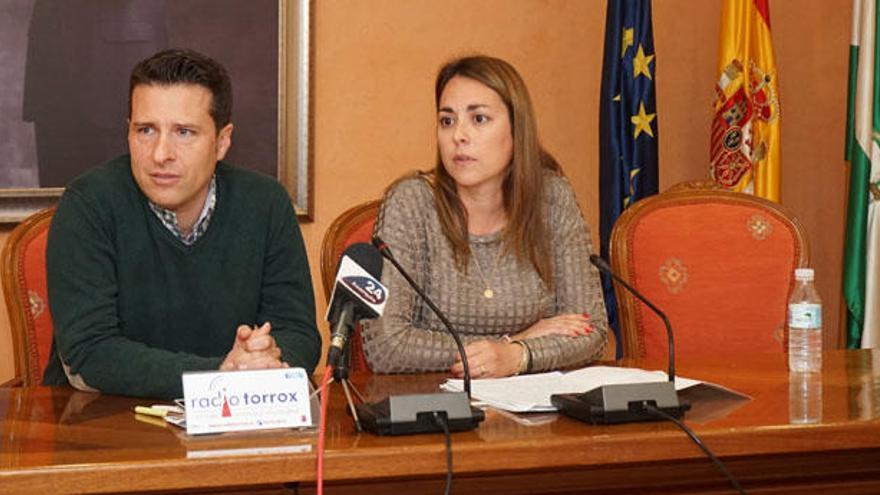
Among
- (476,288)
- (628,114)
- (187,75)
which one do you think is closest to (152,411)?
(187,75)

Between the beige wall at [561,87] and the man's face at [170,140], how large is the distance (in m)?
1.44

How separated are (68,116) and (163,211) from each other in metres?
1.25

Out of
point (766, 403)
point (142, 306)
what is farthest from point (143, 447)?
point (766, 403)

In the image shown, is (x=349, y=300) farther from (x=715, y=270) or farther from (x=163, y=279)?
(x=715, y=270)

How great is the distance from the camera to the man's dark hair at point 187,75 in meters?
2.38

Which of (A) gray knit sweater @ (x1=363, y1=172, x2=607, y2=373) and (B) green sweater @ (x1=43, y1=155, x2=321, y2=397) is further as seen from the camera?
(A) gray knit sweater @ (x1=363, y1=172, x2=607, y2=373)

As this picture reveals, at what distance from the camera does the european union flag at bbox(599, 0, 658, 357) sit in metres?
3.92

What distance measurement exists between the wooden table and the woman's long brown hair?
768 mm

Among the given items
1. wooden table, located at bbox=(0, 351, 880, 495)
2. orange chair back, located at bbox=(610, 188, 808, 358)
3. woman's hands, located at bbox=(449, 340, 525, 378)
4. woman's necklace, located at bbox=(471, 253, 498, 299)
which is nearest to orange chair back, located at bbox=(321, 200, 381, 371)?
woman's necklace, located at bbox=(471, 253, 498, 299)

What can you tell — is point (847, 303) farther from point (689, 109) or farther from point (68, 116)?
point (68, 116)

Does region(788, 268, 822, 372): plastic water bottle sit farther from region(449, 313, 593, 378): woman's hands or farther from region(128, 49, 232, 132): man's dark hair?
region(128, 49, 232, 132): man's dark hair

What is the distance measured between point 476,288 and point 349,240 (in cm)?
37

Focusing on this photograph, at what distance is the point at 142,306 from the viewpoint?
240 cm

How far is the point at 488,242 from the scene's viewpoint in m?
2.79
